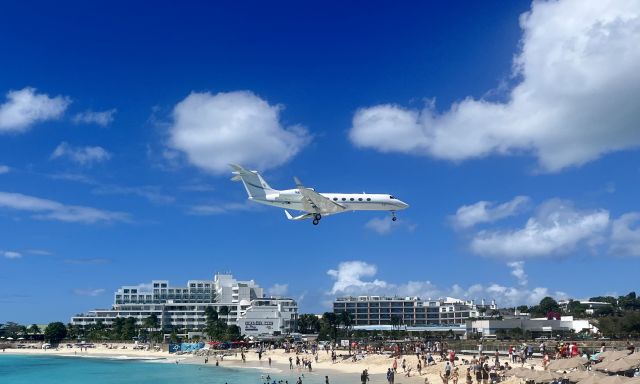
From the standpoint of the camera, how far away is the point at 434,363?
53.7 metres

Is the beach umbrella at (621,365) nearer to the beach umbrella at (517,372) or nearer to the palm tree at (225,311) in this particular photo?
the beach umbrella at (517,372)

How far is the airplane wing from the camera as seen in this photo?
50.6 metres

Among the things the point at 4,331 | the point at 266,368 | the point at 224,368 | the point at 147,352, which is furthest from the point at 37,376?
the point at 4,331

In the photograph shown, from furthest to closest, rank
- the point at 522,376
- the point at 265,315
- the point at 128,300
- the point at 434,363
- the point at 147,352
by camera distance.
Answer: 1. the point at 128,300
2. the point at 265,315
3. the point at 147,352
4. the point at 434,363
5. the point at 522,376

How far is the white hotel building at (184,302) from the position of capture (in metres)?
155

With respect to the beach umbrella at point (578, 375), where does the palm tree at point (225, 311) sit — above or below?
below

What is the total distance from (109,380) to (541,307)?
135435mm

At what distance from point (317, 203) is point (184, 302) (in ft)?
401

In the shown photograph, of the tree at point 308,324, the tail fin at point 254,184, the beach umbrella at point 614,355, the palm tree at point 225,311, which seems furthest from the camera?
the palm tree at point 225,311

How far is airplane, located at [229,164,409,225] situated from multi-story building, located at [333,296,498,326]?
112 meters

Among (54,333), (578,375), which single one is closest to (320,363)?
(578,375)

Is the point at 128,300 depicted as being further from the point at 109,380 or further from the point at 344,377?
the point at 344,377

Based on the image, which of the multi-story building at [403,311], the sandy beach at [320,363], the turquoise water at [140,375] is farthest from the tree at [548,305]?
the turquoise water at [140,375]

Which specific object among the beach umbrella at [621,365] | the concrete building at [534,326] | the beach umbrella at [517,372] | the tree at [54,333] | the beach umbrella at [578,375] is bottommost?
the tree at [54,333]
